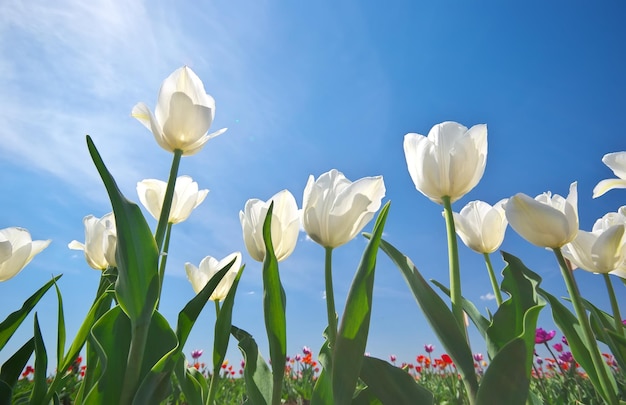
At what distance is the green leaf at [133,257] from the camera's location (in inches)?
48.1

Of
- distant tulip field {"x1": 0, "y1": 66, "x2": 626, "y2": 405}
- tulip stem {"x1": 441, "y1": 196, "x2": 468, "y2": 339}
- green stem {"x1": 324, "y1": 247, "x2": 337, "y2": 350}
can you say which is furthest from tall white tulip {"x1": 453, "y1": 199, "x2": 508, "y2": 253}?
green stem {"x1": 324, "y1": 247, "x2": 337, "y2": 350}

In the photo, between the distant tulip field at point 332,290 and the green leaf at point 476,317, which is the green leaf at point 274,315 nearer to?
the distant tulip field at point 332,290

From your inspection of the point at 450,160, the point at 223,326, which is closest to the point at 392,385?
the point at 223,326

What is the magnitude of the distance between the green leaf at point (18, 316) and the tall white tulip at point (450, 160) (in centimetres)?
161

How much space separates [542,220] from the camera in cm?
145

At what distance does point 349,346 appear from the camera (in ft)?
3.88

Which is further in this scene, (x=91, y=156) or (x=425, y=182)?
(x=425, y=182)

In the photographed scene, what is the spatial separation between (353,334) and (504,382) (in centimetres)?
42

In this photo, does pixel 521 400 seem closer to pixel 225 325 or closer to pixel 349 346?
pixel 349 346

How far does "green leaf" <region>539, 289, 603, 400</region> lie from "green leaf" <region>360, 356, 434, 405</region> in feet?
2.35

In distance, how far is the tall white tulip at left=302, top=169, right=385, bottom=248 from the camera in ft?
4.49

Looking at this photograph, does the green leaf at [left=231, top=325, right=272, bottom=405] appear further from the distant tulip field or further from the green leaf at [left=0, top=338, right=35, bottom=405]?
the green leaf at [left=0, top=338, right=35, bottom=405]

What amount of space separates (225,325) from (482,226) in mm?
1109

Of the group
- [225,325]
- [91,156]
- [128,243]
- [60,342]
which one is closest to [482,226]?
[225,325]
